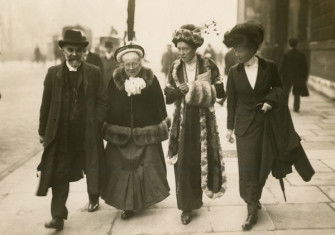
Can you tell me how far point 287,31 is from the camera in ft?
80.7

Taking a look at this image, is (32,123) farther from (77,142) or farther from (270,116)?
(270,116)

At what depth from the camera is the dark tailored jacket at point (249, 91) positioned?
17.6ft

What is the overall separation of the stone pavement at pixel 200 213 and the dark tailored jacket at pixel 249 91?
91cm

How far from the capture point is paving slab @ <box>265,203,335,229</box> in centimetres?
543

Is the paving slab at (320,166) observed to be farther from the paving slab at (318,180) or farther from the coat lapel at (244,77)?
the coat lapel at (244,77)

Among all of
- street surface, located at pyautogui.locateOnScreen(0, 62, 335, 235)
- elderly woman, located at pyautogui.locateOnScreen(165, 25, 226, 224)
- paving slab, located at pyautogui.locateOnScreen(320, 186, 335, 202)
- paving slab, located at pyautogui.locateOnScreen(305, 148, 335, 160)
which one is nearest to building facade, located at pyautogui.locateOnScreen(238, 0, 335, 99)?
paving slab, located at pyautogui.locateOnScreen(305, 148, 335, 160)

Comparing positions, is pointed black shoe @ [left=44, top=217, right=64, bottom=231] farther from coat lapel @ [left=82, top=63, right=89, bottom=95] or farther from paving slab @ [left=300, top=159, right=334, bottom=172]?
paving slab @ [left=300, top=159, right=334, bottom=172]

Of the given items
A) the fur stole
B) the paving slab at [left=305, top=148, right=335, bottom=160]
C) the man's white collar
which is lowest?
Result: the paving slab at [left=305, top=148, right=335, bottom=160]

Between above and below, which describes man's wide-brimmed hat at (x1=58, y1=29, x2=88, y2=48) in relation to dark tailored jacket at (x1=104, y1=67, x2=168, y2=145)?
above

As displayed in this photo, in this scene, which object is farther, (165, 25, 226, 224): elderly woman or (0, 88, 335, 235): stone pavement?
(165, 25, 226, 224): elderly woman

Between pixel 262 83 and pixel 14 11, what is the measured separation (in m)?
60.7

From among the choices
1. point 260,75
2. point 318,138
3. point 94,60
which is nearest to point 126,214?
point 260,75

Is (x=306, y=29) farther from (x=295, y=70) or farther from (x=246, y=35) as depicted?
(x=246, y=35)

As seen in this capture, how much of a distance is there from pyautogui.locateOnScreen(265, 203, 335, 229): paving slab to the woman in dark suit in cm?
31
